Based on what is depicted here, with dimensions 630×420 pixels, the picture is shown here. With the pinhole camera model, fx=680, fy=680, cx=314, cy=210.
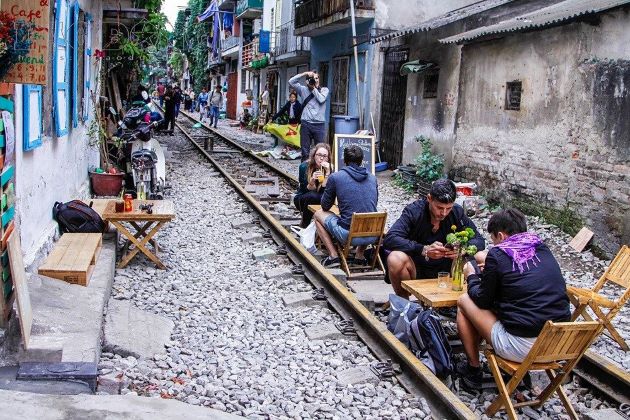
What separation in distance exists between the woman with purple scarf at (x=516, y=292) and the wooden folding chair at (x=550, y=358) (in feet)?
0.39

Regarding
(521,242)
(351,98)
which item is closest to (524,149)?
(521,242)

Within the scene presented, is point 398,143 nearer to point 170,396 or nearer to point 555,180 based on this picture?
point 555,180

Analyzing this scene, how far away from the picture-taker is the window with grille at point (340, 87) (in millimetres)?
20500

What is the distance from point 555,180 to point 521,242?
6120 millimetres

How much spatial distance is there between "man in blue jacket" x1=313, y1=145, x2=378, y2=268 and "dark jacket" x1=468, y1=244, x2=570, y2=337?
111 inches

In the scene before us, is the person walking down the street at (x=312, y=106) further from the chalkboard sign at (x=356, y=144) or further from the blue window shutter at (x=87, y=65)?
the blue window shutter at (x=87, y=65)

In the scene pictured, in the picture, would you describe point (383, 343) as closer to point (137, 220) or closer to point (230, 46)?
point (137, 220)

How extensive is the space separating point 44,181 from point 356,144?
4.83 m

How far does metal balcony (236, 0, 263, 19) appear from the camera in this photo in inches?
1480

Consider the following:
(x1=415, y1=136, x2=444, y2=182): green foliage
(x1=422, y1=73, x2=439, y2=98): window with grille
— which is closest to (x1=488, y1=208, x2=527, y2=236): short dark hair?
(x1=415, y1=136, x2=444, y2=182): green foliage

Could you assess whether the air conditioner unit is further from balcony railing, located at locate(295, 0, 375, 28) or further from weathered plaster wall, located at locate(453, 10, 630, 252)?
weathered plaster wall, located at locate(453, 10, 630, 252)

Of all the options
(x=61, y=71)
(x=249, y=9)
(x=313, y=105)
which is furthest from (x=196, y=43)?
(x=61, y=71)

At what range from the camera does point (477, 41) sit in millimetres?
12242

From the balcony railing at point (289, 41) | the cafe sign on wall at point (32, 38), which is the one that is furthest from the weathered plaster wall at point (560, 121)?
the balcony railing at point (289, 41)
